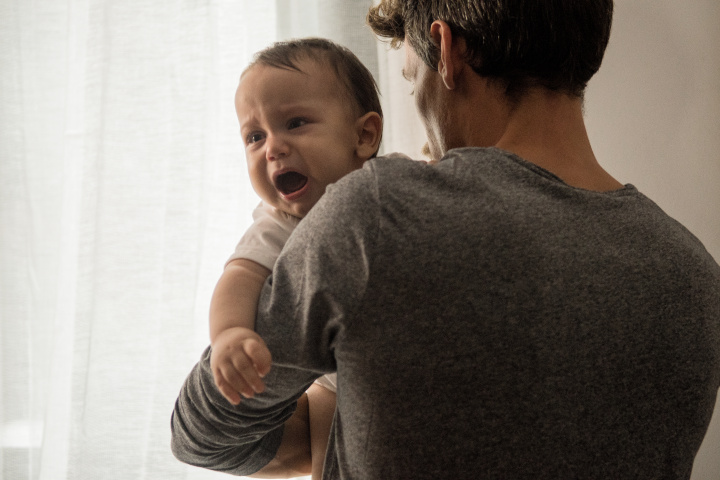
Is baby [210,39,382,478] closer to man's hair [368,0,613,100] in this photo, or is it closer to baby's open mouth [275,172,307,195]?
baby's open mouth [275,172,307,195]

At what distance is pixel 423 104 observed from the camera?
3.12 feet

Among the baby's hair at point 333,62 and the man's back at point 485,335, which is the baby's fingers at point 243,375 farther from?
the baby's hair at point 333,62

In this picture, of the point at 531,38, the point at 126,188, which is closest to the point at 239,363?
the point at 531,38

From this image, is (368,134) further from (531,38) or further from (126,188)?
(126,188)

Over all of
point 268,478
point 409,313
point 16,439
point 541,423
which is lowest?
point 16,439

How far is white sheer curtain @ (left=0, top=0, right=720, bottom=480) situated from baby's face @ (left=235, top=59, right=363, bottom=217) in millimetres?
545

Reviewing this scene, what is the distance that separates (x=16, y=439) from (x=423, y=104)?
1.23 metres

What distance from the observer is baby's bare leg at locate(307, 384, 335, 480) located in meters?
1.04

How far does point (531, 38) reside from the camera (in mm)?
808

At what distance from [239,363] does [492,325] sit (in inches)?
10.3

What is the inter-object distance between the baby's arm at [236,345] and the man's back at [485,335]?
0.11ft

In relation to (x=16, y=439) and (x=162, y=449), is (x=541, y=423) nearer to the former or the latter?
(x=162, y=449)

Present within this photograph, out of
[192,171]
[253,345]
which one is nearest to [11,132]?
[192,171]

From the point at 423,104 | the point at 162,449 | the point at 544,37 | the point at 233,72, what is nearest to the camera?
the point at 544,37
